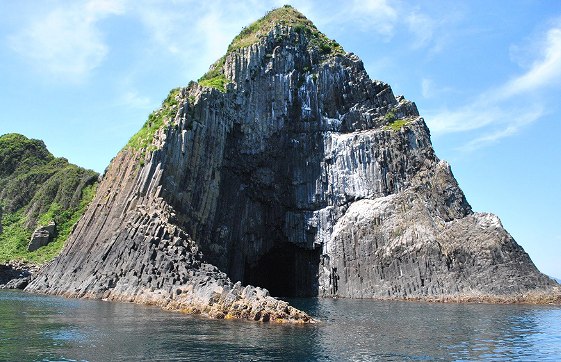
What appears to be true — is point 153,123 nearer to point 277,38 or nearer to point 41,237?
point 277,38

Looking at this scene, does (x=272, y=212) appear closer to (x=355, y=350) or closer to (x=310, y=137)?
(x=310, y=137)

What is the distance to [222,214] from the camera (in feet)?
237

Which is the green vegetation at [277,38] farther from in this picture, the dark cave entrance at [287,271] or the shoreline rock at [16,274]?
the shoreline rock at [16,274]

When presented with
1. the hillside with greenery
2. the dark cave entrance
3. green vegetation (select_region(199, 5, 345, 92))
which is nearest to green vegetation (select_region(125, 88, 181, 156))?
green vegetation (select_region(199, 5, 345, 92))

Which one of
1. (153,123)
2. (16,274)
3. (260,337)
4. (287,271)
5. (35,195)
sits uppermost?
(153,123)

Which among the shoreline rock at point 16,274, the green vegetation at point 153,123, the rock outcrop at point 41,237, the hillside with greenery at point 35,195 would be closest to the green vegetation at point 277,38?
the green vegetation at point 153,123

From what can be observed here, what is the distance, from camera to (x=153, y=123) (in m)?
72.8

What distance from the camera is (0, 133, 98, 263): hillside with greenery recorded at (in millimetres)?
82000

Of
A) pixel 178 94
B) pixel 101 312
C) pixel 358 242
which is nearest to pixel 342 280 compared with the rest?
pixel 358 242

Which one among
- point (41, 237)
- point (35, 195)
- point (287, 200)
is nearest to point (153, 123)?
point (287, 200)

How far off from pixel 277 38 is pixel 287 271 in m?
35.2

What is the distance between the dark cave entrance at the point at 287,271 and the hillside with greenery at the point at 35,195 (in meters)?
27.7

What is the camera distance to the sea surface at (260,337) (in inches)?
966

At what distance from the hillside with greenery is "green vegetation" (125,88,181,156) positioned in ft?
59.7
